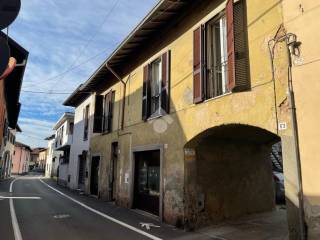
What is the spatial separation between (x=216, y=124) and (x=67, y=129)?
2564 cm

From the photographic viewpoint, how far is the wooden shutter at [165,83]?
36.6 ft

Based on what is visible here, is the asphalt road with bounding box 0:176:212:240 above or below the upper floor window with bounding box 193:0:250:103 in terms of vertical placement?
below

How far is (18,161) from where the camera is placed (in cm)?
6325

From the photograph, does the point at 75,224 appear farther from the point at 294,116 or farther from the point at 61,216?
the point at 294,116

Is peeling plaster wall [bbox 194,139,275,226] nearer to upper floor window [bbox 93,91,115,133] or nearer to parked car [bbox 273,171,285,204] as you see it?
parked car [bbox 273,171,285,204]

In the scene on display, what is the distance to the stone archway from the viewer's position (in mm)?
9570

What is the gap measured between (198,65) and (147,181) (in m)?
5.14

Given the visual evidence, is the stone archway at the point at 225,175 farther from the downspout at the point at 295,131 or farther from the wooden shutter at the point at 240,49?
the downspout at the point at 295,131

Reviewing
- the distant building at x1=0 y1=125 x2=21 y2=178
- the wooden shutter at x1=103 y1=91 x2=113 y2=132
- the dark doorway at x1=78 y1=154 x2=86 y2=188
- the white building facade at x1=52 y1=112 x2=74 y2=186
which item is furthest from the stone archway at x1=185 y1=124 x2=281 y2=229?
the distant building at x1=0 y1=125 x2=21 y2=178

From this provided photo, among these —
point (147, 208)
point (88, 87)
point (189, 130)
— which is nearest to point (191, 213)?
point (189, 130)

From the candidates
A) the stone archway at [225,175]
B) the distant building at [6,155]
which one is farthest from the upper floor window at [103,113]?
the distant building at [6,155]

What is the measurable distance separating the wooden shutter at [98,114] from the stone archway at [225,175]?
9066 millimetres

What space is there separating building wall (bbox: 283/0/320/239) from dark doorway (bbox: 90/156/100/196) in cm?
1383

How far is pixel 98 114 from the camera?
18250 mm
